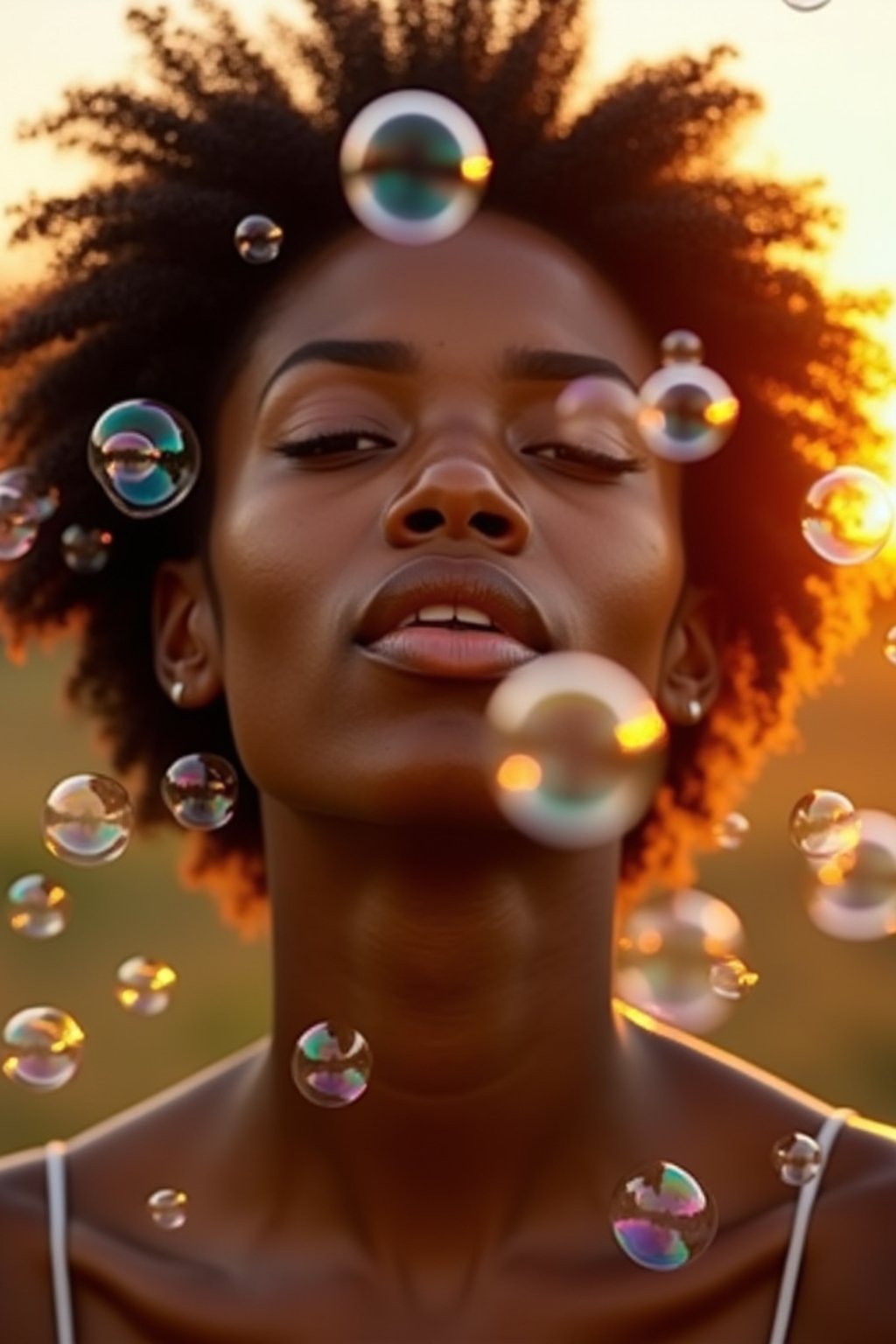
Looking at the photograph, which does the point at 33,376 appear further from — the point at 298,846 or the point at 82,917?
the point at 82,917

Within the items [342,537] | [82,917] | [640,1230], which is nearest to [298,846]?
[342,537]

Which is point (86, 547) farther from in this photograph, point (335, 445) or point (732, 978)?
point (732, 978)

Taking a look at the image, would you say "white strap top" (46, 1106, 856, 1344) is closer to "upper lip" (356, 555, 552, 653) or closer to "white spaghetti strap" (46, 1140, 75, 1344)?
"white spaghetti strap" (46, 1140, 75, 1344)

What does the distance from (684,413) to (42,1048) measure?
91 cm

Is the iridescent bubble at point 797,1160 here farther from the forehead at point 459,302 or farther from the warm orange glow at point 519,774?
the forehead at point 459,302

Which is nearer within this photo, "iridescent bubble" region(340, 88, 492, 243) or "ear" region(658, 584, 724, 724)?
"iridescent bubble" region(340, 88, 492, 243)

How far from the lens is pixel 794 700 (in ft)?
8.59

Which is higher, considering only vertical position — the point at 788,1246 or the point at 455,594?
the point at 455,594

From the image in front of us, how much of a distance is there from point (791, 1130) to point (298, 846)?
53 centimetres

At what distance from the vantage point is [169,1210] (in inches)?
83.1

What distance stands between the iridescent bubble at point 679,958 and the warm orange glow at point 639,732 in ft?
1.10

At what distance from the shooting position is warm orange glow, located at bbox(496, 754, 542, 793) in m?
1.91

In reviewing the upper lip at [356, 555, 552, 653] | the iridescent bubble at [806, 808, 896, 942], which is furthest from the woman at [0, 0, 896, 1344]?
the iridescent bubble at [806, 808, 896, 942]

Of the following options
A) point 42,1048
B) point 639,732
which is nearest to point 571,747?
point 639,732
